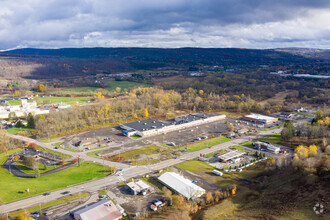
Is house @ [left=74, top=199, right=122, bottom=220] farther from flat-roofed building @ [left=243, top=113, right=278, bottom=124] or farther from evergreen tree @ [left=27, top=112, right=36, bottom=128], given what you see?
flat-roofed building @ [left=243, top=113, right=278, bottom=124]

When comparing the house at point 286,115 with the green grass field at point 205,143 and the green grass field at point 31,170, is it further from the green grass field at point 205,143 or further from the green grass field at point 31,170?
the green grass field at point 31,170

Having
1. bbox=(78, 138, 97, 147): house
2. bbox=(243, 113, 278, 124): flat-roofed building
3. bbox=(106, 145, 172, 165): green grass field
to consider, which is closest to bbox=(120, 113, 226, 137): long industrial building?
bbox=(78, 138, 97, 147): house

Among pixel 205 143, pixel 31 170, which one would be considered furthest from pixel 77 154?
pixel 205 143

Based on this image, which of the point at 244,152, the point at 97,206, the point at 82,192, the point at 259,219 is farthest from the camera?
the point at 244,152

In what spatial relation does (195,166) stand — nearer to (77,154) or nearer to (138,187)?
(138,187)

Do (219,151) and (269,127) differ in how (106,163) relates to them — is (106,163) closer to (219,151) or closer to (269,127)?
(219,151)

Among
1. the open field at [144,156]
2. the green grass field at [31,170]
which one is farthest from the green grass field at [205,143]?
the green grass field at [31,170]

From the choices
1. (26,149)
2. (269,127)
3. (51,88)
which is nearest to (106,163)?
(26,149)

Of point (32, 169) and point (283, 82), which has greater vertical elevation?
point (283, 82)
